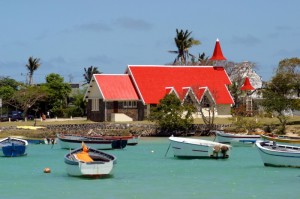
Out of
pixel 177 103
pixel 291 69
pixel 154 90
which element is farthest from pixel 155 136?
pixel 291 69

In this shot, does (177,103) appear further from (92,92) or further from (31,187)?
(31,187)

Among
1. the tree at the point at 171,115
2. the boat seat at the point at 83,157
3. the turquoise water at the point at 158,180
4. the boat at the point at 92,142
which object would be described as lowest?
the turquoise water at the point at 158,180

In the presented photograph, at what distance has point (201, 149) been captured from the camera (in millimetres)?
46688

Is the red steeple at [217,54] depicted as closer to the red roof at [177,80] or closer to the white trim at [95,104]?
the red roof at [177,80]

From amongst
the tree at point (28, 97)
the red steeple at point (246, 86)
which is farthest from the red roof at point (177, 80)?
the tree at point (28, 97)

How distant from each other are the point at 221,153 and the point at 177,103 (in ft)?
89.9

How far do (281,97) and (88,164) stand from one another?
131 ft

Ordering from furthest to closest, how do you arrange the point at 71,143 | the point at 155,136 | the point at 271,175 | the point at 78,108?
the point at 78,108, the point at 155,136, the point at 71,143, the point at 271,175

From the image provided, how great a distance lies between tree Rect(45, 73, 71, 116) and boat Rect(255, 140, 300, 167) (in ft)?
183

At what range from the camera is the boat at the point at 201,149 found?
153ft

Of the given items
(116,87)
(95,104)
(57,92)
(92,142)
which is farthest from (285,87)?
(57,92)

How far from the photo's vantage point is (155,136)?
73938 millimetres

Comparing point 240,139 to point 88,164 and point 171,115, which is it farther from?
point 88,164

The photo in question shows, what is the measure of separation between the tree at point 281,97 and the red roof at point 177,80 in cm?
585
